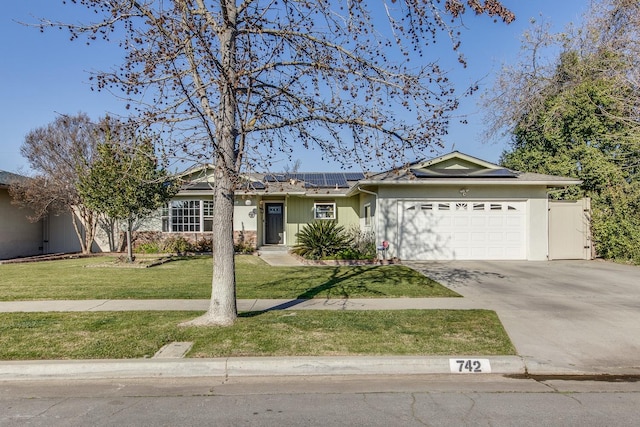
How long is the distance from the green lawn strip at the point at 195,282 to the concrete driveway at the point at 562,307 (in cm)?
Result: 142

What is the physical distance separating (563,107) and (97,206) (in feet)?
73.7

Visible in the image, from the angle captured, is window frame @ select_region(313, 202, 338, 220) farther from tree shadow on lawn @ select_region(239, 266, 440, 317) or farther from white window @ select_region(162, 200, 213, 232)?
tree shadow on lawn @ select_region(239, 266, 440, 317)

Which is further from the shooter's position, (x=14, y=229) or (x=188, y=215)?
(x=188, y=215)

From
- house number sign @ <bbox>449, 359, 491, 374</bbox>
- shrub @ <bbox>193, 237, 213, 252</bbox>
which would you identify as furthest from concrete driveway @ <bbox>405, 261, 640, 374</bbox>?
shrub @ <bbox>193, 237, 213, 252</bbox>

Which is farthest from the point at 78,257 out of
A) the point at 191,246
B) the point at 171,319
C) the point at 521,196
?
the point at 521,196

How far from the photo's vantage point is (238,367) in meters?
5.35

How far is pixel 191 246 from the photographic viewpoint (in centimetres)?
2062

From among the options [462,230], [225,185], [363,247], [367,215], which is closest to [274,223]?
[367,215]

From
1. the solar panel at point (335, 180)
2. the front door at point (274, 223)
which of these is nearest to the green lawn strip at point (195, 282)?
the front door at point (274, 223)

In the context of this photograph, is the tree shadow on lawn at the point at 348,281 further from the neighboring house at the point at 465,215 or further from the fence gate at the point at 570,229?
the fence gate at the point at 570,229

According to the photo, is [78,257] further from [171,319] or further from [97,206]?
[171,319]

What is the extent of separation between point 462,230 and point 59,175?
19017 millimetres

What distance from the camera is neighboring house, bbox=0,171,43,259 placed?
63.2 ft

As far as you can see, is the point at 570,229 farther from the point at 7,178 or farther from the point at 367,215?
the point at 7,178
